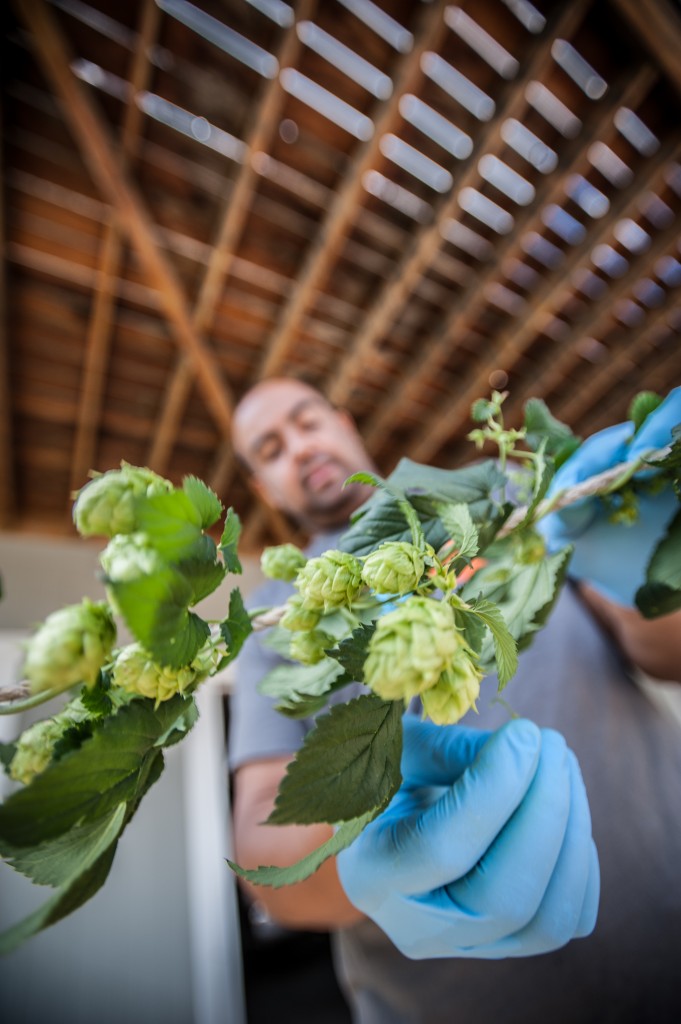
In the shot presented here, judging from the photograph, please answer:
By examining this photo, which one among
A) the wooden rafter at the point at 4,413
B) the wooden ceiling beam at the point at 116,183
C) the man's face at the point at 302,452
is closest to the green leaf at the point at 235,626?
the man's face at the point at 302,452

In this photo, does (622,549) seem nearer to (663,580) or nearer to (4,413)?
(663,580)

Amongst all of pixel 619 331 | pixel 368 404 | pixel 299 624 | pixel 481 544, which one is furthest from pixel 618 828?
pixel 619 331

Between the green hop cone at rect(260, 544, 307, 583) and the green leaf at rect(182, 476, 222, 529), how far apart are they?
0.09 metres

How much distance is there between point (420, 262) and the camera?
2.01 m

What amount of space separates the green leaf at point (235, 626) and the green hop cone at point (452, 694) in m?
0.10

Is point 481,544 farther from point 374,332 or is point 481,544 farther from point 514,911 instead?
point 374,332

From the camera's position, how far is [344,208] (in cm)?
183

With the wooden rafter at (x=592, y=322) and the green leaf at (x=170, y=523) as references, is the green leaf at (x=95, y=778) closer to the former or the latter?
the green leaf at (x=170, y=523)

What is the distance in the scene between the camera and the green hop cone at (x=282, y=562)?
14.5 inches

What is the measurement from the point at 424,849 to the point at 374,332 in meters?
2.09

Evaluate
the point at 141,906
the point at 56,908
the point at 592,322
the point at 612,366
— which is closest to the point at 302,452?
the point at 56,908

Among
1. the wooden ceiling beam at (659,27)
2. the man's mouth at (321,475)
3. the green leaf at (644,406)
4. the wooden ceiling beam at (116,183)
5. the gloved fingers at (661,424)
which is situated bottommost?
the gloved fingers at (661,424)

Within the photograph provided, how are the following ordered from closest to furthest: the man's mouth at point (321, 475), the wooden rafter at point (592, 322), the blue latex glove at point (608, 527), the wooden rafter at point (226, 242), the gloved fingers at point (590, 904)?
the gloved fingers at point (590, 904) < the blue latex glove at point (608, 527) < the man's mouth at point (321, 475) < the wooden rafter at point (226, 242) < the wooden rafter at point (592, 322)

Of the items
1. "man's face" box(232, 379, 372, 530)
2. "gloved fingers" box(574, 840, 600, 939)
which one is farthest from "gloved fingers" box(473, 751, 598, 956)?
"man's face" box(232, 379, 372, 530)
